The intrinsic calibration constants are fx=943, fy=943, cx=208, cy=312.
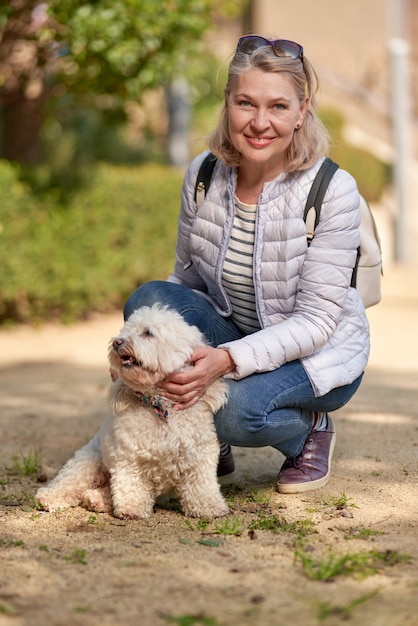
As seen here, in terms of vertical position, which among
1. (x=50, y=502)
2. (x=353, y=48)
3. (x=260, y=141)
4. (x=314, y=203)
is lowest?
(x=50, y=502)

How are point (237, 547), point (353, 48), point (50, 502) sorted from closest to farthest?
point (237, 547), point (50, 502), point (353, 48)

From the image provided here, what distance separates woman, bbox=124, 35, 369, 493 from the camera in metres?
3.76

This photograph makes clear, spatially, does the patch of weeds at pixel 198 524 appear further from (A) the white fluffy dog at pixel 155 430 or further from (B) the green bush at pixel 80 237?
(B) the green bush at pixel 80 237

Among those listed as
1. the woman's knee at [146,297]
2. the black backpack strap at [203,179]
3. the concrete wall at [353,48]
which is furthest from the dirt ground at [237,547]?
the concrete wall at [353,48]

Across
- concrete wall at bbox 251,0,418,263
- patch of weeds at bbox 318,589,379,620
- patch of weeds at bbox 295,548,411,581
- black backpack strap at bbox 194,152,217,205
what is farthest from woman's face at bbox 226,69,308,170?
concrete wall at bbox 251,0,418,263

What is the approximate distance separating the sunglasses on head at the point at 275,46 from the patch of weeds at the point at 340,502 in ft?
5.96

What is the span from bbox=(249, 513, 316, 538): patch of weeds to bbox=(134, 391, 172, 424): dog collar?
54cm

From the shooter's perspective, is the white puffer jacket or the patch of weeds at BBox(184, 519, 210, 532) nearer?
the patch of weeds at BBox(184, 519, 210, 532)

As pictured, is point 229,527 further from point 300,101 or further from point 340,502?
point 300,101

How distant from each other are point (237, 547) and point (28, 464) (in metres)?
1.54

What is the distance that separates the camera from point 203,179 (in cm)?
411

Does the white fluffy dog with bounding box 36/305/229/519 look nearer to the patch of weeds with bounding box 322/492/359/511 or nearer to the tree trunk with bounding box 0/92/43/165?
the patch of weeds with bounding box 322/492/359/511

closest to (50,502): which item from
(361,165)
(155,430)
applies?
(155,430)

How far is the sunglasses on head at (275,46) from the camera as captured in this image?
376 centimetres
